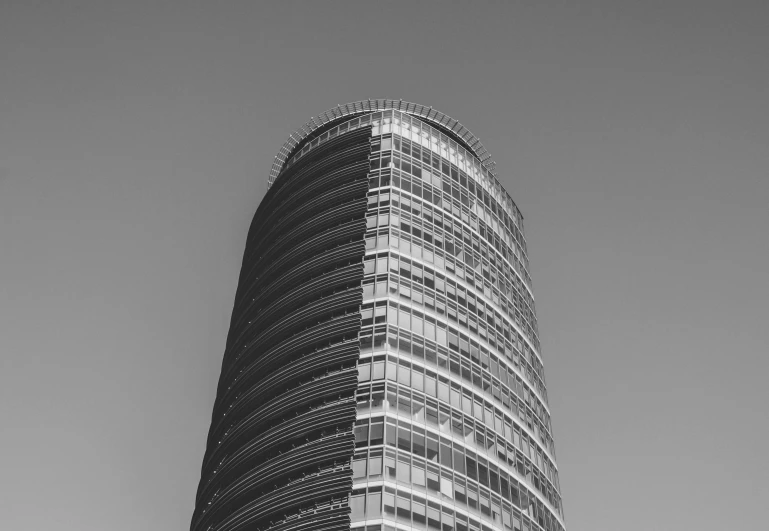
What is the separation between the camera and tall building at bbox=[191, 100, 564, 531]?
64312 millimetres

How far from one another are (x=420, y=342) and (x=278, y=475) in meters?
15.9

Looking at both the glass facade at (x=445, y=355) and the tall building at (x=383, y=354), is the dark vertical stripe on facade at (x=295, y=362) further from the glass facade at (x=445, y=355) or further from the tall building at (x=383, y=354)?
the glass facade at (x=445, y=355)

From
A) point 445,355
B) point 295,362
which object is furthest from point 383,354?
point 295,362

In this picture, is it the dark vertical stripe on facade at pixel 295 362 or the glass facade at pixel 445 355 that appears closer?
the glass facade at pixel 445 355

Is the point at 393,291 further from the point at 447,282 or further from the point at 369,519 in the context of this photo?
the point at 369,519

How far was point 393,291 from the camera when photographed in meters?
74.8

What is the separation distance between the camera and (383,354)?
6994cm

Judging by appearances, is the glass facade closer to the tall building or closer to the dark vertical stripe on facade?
the tall building

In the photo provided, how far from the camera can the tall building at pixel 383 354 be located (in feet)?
211

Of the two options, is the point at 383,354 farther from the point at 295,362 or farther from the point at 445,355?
the point at 295,362

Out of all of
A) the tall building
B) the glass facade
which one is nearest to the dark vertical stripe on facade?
the tall building

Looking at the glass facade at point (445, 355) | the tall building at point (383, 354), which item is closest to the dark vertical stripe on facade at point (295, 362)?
the tall building at point (383, 354)

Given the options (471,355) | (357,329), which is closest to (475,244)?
(471,355)

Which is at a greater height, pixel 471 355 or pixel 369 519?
pixel 471 355
